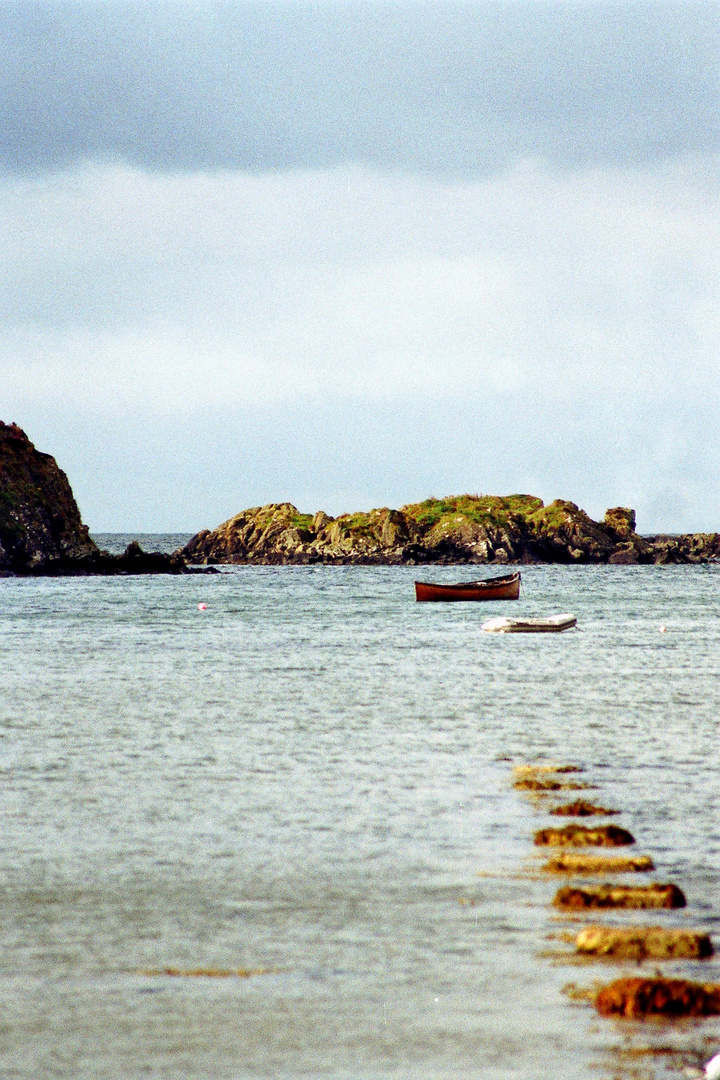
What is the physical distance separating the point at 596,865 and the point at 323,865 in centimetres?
333

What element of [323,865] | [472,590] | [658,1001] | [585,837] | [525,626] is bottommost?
[323,865]

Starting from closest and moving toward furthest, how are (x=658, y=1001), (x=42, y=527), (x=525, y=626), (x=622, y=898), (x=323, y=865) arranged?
(x=658, y=1001) < (x=622, y=898) < (x=323, y=865) < (x=525, y=626) < (x=42, y=527)

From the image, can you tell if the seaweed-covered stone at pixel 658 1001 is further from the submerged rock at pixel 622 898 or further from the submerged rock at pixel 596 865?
the submerged rock at pixel 596 865

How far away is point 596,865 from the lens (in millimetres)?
16484

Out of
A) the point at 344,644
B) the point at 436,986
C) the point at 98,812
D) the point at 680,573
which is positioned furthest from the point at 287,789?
the point at 680,573

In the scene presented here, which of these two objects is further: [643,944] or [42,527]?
[42,527]

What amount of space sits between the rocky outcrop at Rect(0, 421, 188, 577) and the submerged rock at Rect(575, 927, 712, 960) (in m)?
126

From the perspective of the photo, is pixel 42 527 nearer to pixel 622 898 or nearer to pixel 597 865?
pixel 597 865

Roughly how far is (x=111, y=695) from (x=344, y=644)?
73.4 feet

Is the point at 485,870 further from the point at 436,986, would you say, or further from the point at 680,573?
the point at 680,573

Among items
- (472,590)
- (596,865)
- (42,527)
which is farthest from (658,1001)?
(42,527)

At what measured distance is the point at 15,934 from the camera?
1376 centimetres

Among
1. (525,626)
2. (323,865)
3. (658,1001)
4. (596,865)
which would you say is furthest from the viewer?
(525,626)

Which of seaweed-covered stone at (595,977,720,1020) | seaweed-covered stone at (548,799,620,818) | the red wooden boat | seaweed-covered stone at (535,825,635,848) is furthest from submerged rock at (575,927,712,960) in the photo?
the red wooden boat
